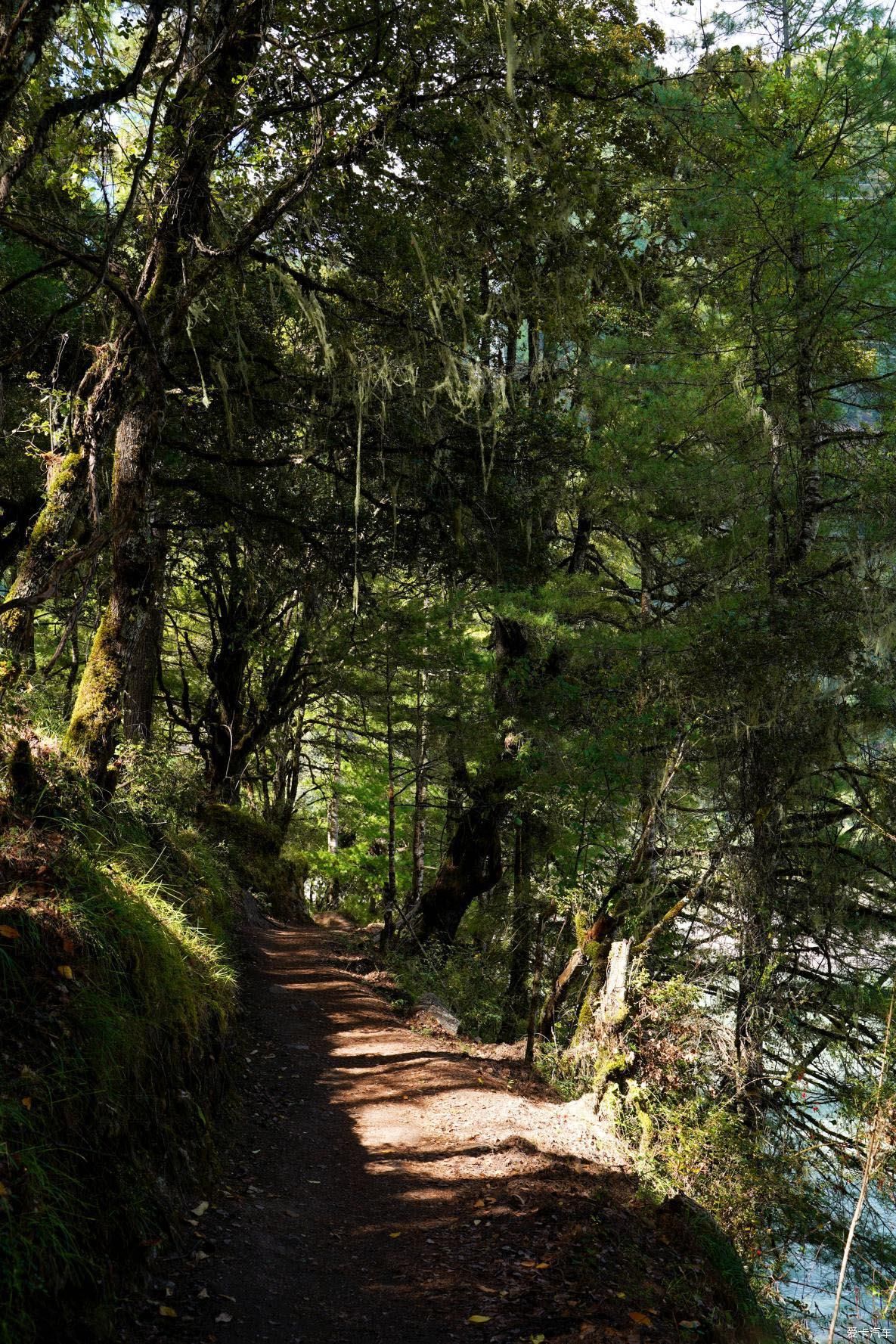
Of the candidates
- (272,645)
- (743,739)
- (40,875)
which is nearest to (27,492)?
(272,645)

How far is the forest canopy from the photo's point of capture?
226 inches

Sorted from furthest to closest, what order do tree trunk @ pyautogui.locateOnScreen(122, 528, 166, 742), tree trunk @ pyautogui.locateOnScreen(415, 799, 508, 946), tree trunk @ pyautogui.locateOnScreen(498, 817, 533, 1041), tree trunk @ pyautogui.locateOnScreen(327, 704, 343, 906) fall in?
tree trunk @ pyautogui.locateOnScreen(327, 704, 343, 906) < tree trunk @ pyautogui.locateOnScreen(415, 799, 508, 946) < tree trunk @ pyautogui.locateOnScreen(498, 817, 533, 1041) < tree trunk @ pyautogui.locateOnScreen(122, 528, 166, 742)

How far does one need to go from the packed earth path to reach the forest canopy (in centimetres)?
105

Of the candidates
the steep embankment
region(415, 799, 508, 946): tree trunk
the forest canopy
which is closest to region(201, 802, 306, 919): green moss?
the forest canopy

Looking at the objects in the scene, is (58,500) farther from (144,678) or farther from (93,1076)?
(144,678)

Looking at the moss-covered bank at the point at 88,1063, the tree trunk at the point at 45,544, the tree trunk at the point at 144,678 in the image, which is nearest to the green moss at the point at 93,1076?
the moss-covered bank at the point at 88,1063

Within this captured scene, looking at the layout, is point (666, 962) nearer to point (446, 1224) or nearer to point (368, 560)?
point (446, 1224)

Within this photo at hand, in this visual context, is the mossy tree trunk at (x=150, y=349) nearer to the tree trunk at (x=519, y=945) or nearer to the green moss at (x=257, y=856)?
the tree trunk at (x=519, y=945)

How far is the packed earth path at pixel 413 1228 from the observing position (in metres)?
3.60

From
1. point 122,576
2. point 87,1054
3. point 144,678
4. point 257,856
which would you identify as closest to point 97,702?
point 122,576

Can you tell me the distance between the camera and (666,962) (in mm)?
7719

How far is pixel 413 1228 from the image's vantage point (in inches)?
184

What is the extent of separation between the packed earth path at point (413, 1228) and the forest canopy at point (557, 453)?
105 centimetres

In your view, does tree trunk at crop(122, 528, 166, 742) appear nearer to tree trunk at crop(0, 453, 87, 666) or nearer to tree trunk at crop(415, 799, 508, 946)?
tree trunk at crop(0, 453, 87, 666)
